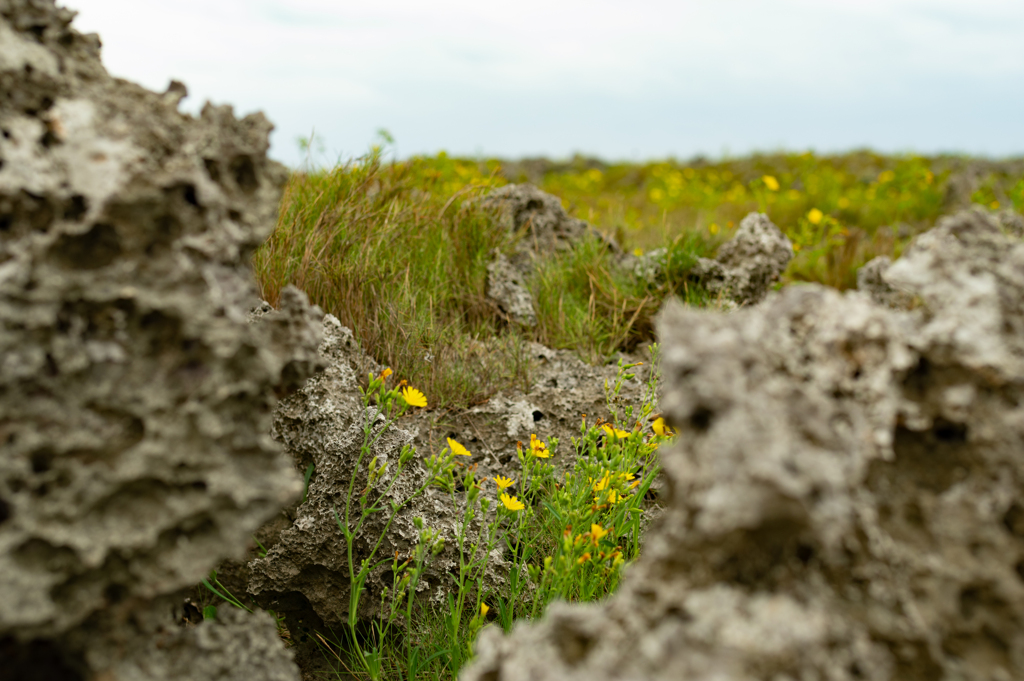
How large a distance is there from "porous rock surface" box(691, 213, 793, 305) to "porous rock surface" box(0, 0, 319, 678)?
3.54 metres

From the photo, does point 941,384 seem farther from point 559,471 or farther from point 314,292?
point 314,292

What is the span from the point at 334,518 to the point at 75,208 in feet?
4.78

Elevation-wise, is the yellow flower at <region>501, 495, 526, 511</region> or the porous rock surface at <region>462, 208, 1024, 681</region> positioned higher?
the porous rock surface at <region>462, 208, 1024, 681</region>

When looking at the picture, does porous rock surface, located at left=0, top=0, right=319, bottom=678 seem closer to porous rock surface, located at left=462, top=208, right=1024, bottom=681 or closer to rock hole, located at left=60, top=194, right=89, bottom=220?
rock hole, located at left=60, top=194, right=89, bottom=220

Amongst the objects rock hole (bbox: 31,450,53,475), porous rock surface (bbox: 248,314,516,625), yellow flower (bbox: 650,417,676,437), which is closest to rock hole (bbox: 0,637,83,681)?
rock hole (bbox: 31,450,53,475)

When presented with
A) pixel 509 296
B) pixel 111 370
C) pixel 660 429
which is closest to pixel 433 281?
pixel 509 296

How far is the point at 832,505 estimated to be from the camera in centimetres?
133

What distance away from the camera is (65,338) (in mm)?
1634

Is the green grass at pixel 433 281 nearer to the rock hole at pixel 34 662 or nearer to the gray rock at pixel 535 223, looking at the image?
the gray rock at pixel 535 223

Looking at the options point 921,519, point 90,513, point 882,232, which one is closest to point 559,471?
point 921,519

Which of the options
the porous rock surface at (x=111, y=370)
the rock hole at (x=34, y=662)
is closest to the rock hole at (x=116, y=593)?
the porous rock surface at (x=111, y=370)

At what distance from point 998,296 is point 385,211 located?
3.59 m

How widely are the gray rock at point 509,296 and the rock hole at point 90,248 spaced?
114 inches

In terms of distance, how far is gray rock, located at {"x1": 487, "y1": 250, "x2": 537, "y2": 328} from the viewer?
14.7ft
